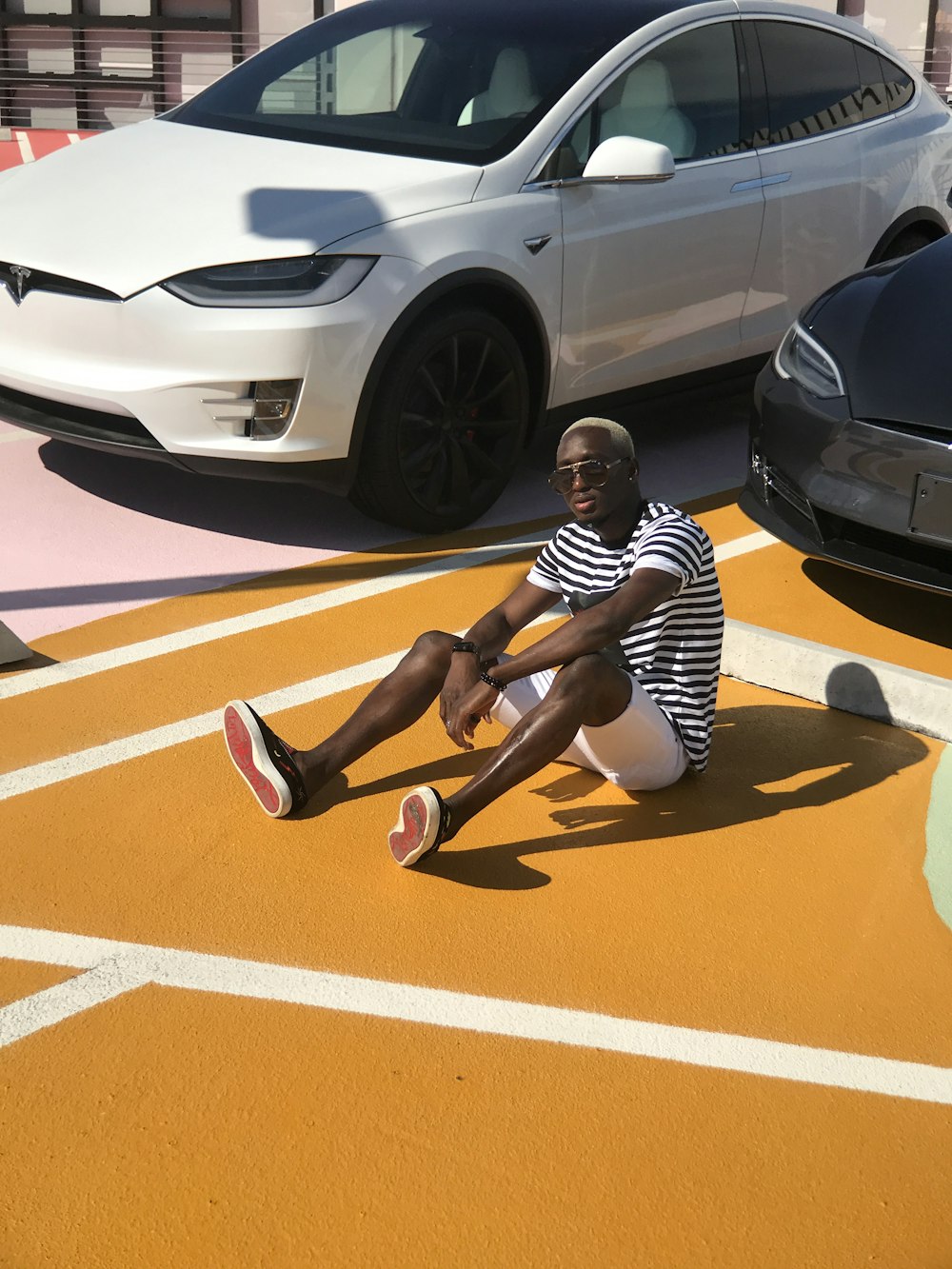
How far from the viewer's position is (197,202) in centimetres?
552

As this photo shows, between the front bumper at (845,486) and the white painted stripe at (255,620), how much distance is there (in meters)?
0.99

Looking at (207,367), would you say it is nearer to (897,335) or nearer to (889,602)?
(897,335)

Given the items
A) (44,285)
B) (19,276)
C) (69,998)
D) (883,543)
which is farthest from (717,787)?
(19,276)

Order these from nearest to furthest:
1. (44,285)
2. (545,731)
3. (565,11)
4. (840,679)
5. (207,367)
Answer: (545,731) < (840,679) < (207,367) < (44,285) < (565,11)

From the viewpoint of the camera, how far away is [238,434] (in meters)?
5.34

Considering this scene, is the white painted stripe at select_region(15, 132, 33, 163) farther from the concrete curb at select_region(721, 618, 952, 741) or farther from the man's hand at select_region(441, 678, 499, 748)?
the man's hand at select_region(441, 678, 499, 748)

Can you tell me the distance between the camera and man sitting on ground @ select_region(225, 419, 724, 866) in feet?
11.9

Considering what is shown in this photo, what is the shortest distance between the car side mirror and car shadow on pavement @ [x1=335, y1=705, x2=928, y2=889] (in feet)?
7.26

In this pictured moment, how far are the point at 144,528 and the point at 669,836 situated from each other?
2802mm

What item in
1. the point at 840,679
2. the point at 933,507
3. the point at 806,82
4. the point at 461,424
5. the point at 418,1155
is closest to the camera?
the point at 418,1155

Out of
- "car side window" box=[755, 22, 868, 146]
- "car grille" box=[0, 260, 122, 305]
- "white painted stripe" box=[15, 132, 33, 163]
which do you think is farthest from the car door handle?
"white painted stripe" box=[15, 132, 33, 163]

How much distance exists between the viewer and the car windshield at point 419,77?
602 centimetres

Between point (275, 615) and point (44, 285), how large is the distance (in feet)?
4.93

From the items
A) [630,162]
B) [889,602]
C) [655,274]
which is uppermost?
[630,162]
